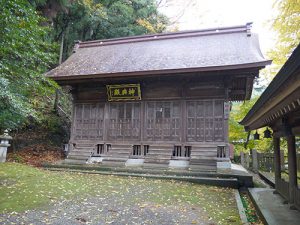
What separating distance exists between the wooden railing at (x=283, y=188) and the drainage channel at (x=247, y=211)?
846mm

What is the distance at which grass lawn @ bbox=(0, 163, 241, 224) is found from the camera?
600cm

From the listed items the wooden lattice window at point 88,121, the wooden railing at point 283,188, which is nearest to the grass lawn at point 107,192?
the wooden railing at point 283,188

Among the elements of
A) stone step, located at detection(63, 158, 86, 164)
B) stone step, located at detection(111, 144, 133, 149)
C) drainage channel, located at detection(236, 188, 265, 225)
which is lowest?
drainage channel, located at detection(236, 188, 265, 225)

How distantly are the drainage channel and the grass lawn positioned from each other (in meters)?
0.14

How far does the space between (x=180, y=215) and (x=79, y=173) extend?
658cm

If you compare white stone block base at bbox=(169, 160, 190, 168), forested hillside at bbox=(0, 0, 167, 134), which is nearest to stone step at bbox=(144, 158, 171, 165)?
white stone block base at bbox=(169, 160, 190, 168)

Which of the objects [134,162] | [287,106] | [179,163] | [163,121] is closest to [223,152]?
[179,163]

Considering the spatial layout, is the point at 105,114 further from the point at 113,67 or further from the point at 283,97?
the point at 283,97

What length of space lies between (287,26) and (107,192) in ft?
26.8

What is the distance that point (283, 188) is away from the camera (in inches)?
275

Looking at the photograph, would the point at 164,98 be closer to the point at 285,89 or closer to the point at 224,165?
the point at 224,165

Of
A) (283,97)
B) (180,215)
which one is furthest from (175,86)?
(283,97)

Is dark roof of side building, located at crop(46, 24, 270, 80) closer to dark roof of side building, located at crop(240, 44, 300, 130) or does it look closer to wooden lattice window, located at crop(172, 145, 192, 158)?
wooden lattice window, located at crop(172, 145, 192, 158)

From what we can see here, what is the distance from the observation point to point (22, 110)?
23.7ft
